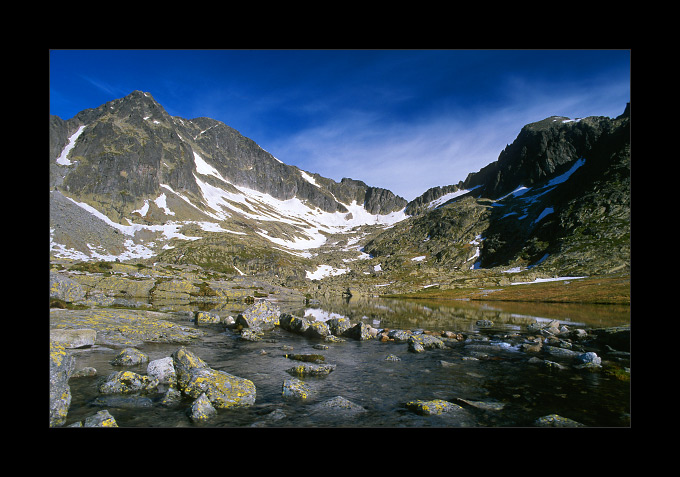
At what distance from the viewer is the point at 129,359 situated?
17.9 meters

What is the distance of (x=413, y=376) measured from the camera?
57.7 feet

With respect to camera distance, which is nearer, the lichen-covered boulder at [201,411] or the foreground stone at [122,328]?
the lichen-covered boulder at [201,411]

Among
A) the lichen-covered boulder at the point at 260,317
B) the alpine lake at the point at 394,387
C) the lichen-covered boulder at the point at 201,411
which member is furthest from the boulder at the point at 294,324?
the lichen-covered boulder at the point at 201,411

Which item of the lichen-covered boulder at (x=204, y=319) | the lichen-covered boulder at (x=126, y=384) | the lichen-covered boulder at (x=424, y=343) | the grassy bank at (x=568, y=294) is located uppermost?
the lichen-covered boulder at (x=126, y=384)

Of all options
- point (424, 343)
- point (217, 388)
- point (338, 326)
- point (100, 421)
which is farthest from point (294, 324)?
point (100, 421)

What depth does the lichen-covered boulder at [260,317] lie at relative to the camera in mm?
35281

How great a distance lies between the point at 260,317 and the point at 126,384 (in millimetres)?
23089

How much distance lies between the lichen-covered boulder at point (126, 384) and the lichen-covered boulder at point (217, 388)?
1.20m

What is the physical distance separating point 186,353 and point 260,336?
47.0 ft

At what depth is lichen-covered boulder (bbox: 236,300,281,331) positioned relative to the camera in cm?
3528

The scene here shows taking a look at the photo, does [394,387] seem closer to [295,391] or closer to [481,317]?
[295,391]

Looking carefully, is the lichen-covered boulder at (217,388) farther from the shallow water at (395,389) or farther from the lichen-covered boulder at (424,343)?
the lichen-covered boulder at (424,343)

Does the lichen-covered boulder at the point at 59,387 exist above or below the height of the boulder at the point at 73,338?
above
